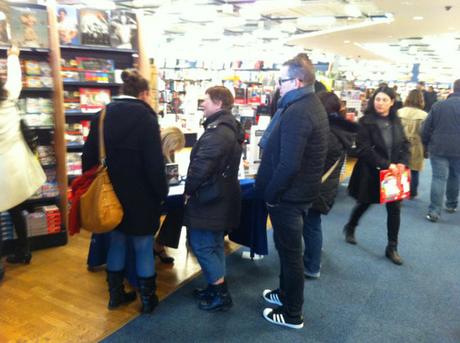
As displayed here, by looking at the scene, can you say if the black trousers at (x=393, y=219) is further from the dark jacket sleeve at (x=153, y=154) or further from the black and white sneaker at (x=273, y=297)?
the dark jacket sleeve at (x=153, y=154)

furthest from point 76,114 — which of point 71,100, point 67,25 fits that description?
point 67,25

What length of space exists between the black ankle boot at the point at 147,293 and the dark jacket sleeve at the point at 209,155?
0.65 m

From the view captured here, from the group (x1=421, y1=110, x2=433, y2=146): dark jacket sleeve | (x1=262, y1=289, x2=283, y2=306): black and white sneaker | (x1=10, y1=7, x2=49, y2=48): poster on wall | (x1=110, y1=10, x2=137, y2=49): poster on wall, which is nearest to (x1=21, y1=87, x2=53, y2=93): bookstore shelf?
(x1=10, y1=7, x2=49, y2=48): poster on wall

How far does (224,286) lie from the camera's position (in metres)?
2.62

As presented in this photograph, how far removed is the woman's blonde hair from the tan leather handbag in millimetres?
705

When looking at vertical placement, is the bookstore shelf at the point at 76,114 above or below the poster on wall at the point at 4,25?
below

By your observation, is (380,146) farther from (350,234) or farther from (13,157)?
(13,157)

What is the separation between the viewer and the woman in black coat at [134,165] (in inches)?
87.0

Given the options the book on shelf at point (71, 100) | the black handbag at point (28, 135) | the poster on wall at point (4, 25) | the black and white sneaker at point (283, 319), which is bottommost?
the black and white sneaker at point (283, 319)

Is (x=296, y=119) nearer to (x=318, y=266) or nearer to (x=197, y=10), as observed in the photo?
(x=318, y=266)

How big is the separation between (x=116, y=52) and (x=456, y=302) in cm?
366

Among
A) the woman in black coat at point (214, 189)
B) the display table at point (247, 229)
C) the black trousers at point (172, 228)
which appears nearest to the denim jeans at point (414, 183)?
the display table at point (247, 229)

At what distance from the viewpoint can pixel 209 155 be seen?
231 centimetres

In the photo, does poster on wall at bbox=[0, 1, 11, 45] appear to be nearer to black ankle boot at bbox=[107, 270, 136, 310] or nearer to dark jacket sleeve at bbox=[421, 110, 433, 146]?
black ankle boot at bbox=[107, 270, 136, 310]
